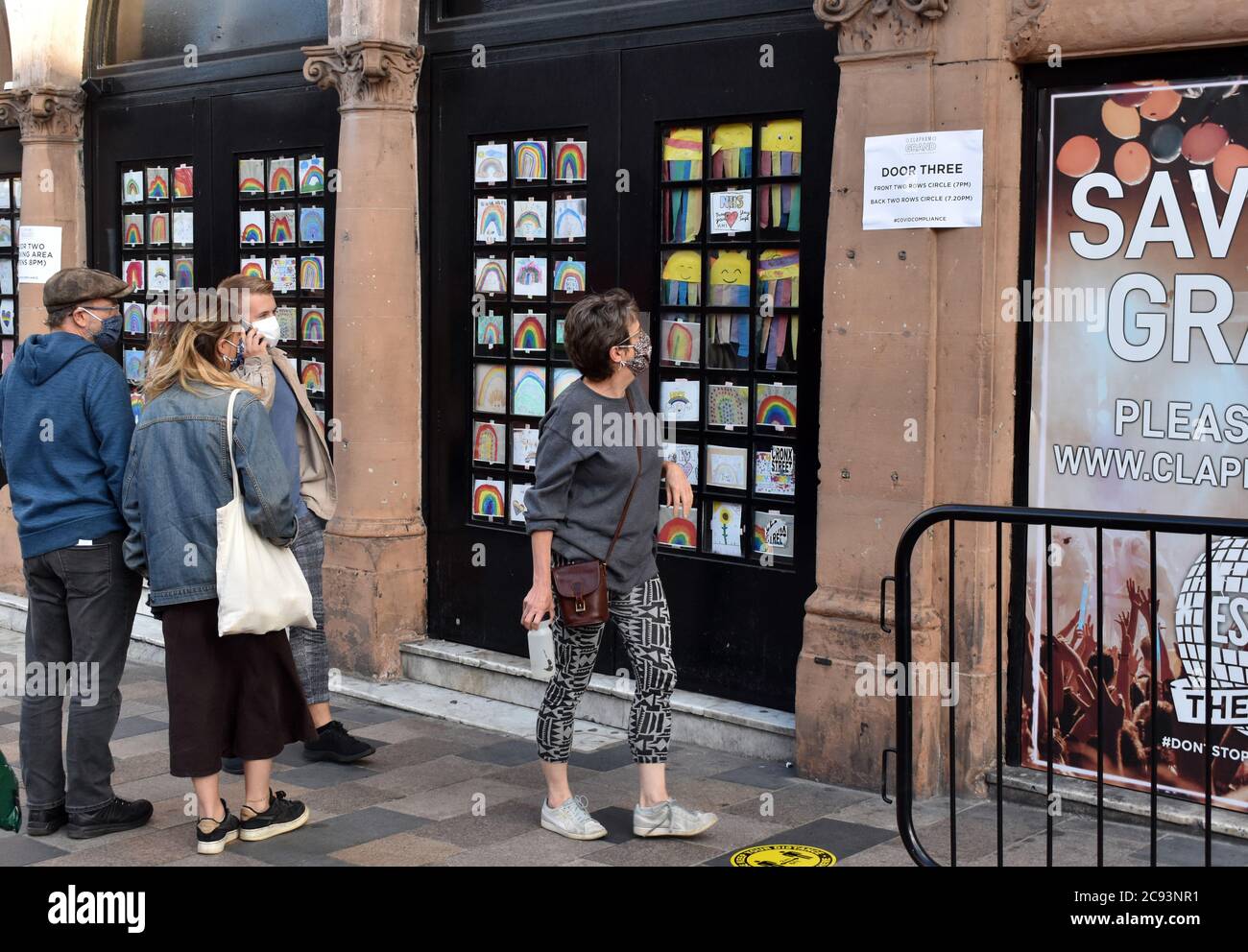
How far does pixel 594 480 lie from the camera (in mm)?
5641

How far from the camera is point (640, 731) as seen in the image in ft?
18.7

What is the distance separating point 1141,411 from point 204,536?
347 cm

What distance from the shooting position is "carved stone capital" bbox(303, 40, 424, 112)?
828 centimetres

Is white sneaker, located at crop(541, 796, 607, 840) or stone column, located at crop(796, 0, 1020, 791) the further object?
stone column, located at crop(796, 0, 1020, 791)

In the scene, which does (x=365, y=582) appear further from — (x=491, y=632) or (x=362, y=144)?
(x=362, y=144)

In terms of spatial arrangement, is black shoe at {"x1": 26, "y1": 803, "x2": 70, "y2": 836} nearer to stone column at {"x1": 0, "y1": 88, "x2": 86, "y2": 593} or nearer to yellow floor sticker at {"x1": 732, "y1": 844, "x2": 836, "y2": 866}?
yellow floor sticker at {"x1": 732, "y1": 844, "x2": 836, "y2": 866}

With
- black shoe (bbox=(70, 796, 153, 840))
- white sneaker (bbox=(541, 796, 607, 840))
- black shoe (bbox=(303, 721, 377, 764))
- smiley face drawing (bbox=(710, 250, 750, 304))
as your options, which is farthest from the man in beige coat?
smiley face drawing (bbox=(710, 250, 750, 304))

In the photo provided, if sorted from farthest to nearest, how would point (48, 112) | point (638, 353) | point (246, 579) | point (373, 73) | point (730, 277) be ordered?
point (48, 112), point (373, 73), point (730, 277), point (638, 353), point (246, 579)

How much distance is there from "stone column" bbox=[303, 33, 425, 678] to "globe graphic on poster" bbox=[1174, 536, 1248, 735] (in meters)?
4.23

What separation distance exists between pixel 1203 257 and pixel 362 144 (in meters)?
4.47

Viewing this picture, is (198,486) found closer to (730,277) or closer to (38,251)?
(730,277)

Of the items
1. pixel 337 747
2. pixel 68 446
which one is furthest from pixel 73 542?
pixel 337 747

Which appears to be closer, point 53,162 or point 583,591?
point 583,591
